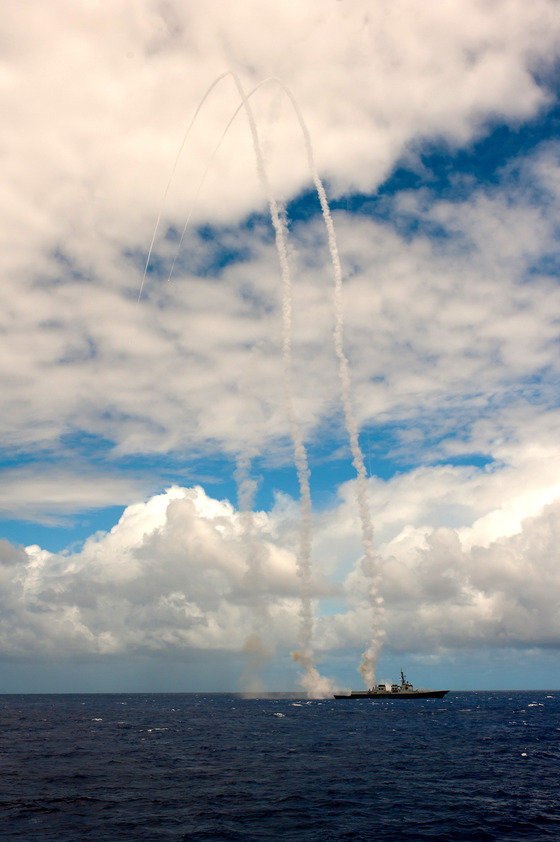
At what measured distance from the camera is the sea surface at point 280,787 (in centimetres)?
4791

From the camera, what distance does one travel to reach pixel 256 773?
7331cm

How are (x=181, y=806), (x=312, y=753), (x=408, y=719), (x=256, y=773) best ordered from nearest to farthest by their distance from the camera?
(x=181, y=806) < (x=256, y=773) < (x=312, y=753) < (x=408, y=719)

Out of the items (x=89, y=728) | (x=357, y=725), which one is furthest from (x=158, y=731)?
(x=357, y=725)

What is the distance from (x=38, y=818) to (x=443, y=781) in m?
48.2

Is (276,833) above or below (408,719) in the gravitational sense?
above

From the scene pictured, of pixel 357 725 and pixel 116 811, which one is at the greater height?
pixel 116 811

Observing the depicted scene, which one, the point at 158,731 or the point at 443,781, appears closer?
the point at 443,781

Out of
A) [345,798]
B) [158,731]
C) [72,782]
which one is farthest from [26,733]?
[345,798]

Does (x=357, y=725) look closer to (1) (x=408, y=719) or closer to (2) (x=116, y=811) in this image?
(1) (x=408, y=719)

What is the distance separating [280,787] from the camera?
64.1m

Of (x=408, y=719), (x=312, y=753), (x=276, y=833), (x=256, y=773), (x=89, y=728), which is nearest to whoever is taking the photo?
(x=276, y=833)

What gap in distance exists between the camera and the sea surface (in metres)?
47.9

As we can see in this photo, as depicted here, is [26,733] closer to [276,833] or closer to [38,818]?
[38,818]

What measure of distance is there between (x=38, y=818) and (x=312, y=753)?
171 feet
